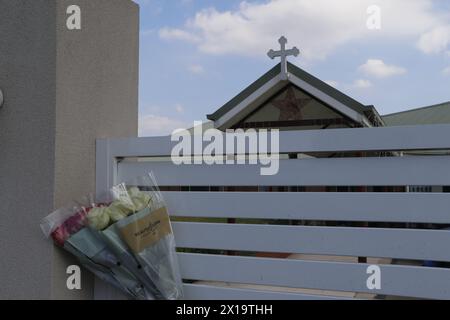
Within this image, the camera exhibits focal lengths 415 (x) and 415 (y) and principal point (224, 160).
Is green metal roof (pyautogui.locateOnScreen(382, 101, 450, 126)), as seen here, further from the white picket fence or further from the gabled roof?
the white picket fence

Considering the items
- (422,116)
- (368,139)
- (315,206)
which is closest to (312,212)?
(315,206)

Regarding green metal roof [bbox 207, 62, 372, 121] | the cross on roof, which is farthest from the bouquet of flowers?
the cross on roof

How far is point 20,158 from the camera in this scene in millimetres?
2049

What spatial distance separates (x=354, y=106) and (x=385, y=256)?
3871 mm

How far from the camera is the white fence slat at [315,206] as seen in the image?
170 cm

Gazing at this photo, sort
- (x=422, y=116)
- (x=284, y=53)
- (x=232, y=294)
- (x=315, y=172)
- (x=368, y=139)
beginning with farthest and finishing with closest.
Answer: (x=422, y=116) → (x=284, y=53) → (x=232, y=294) → (x=315, y=172) → (x=368, y=139)

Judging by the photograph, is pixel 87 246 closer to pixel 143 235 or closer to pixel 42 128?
pixel 143 235

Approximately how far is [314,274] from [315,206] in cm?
30

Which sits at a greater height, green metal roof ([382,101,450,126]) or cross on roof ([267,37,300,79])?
green metal roof ([382,101,450,126])

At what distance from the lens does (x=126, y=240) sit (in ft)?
5.95

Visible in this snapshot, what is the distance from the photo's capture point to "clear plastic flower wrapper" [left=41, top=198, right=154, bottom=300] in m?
1.86
